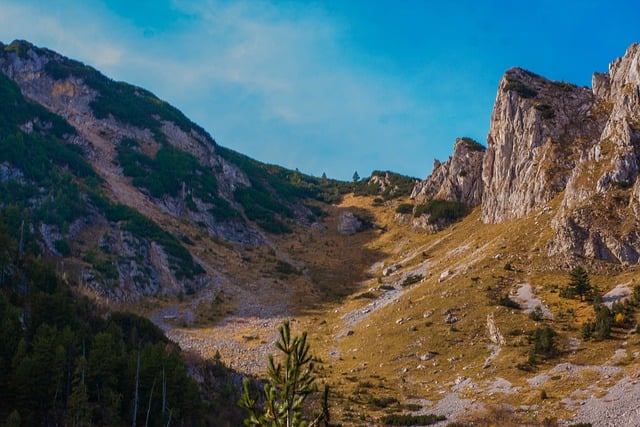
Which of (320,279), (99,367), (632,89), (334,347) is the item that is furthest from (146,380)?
(632,89)

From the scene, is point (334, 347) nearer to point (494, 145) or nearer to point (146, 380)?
point (146, 380)

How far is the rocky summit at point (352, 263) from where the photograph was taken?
44.8 m

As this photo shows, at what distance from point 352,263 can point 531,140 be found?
4382 cm

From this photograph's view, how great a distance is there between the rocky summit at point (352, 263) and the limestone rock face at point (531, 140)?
16.3 inches

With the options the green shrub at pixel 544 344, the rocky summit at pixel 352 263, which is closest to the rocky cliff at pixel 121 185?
the rocky summit at pixel 352 263

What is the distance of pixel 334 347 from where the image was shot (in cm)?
6769

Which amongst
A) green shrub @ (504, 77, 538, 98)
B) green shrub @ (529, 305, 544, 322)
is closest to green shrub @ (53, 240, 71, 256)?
green shrub @ (529, 305, 544, 322)

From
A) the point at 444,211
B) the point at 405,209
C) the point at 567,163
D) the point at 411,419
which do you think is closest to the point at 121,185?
the point at 405,209

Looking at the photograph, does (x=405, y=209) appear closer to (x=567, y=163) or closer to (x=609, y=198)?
(x=567, y=163)

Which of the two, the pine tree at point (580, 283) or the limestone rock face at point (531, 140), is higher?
the limestone rock face at point (531, 140)

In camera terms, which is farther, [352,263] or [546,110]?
[352,263]

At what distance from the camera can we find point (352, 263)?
373 ft

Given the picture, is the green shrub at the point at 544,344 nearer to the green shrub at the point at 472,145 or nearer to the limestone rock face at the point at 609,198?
the limestone rock face at the point at 609,198

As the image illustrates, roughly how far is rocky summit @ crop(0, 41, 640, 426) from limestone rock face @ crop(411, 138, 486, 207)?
1.94 feet
